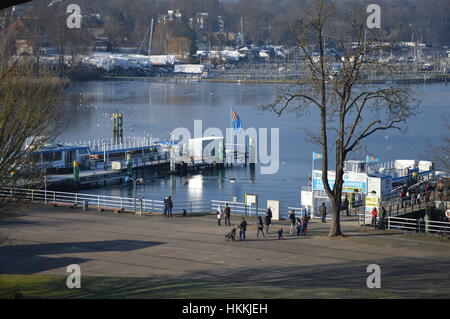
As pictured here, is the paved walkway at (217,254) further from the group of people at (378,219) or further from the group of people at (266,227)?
the group of people at (378,219)

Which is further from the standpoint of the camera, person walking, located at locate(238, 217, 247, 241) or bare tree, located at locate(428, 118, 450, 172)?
bare tree, located at locate(428, 118, 450, 172)

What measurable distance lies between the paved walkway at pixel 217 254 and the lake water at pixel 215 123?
20.0 feet

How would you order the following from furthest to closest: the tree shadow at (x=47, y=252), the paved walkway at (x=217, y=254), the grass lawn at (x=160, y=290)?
the tree shadow at (x=47, y=252), the paved walkway at (x=217, y=254), the grass lawn at (x=160, y=290)

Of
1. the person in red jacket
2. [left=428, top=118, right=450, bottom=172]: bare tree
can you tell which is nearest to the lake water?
the person in red jacket

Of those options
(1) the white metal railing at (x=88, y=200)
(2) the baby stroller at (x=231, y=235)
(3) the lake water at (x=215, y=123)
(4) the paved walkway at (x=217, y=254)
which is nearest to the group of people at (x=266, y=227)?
(2) the baby stroller at (x=231, y=235)

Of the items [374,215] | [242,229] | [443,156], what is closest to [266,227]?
[242,229]

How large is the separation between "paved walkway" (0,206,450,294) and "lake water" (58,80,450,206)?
20.0ft

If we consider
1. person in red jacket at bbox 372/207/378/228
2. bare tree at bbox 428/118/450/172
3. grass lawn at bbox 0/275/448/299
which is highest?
bare tree at bbox 428/118/450/172

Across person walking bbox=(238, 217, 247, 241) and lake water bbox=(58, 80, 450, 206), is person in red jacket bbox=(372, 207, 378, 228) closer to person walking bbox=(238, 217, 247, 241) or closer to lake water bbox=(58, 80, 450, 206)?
lake water bbox=(58, 80, 450, 206)

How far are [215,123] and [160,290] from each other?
6480 cm

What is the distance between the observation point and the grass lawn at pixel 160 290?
14.3 metres

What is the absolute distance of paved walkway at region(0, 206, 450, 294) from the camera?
16.9 m

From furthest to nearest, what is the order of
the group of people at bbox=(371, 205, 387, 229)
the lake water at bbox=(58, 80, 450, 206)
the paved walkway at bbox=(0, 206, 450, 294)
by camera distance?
the lake water at bbox=(58, 80, 450, 206), the group of people at bbox=(371, 205, 387, 229), the paved walkway at bbox=(0, 206, 450, 294)
